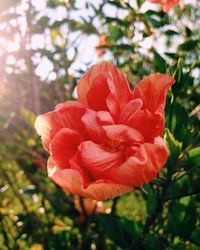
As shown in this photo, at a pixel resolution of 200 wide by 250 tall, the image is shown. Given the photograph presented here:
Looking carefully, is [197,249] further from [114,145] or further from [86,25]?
[86,25]

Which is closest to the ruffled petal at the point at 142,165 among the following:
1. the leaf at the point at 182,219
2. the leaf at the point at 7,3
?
the leaf at the point at 182,219

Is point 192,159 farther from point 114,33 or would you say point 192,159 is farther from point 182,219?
point 114,33

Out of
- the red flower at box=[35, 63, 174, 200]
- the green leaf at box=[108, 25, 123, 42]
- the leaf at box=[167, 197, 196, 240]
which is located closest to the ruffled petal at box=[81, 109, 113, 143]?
the red flower at box=[35, 63, 174, 200]

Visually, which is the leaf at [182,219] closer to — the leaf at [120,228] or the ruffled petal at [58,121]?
the leaf at [120,228]

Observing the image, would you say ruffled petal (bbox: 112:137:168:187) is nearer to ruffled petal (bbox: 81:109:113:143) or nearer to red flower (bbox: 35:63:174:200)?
red flower (bbox: 35:63:174:200)

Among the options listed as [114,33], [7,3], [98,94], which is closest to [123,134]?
[98,94]

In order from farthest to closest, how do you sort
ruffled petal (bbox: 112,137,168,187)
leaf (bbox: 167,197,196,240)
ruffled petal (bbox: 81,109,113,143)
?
1. leaf (bbox: 167,197,196,240)
2. ruffled petal (bbox: 81,109,113,143)
3. ruffled petal (bbox: 112,137,168,187)

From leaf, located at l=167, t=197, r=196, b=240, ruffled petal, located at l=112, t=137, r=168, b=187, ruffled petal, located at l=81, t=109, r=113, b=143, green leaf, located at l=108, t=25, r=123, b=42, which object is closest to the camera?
ruffled petal, located at l=112, t=137, r=168, b=187

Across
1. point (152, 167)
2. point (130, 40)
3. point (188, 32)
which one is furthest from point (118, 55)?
point (152, 167)
